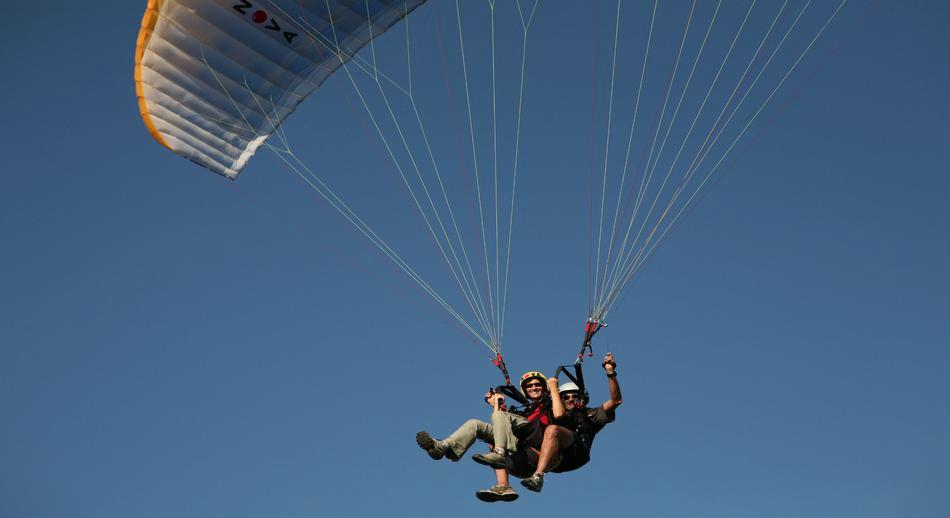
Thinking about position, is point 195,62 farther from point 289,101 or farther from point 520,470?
point 520,470

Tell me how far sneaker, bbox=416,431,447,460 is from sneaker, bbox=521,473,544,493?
817mm

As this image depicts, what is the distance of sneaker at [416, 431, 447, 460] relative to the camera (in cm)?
1045

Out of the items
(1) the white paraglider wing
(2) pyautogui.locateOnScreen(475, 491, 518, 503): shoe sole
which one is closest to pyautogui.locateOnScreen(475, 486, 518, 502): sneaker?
(2) pyautogui.locateOnScreen(475, 491, 518, 503): shoe sole

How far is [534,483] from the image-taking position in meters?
10.5

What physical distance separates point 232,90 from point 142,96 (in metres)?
1.06

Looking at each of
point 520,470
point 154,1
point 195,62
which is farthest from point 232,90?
point 520,470

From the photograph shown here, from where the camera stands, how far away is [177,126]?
43.8ft

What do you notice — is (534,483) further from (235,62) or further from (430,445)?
(235,62)

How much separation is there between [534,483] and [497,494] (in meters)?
0.41

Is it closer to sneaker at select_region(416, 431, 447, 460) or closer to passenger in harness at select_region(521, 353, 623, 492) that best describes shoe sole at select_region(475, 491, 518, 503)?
passenger in harness at select_region(521, 353, 623, 492)

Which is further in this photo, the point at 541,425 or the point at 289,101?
the point at 289,101

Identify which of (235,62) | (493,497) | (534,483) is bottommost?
(493,497)

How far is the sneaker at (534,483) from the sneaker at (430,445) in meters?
0.82

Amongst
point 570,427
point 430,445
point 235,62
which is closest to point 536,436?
point 570,427
